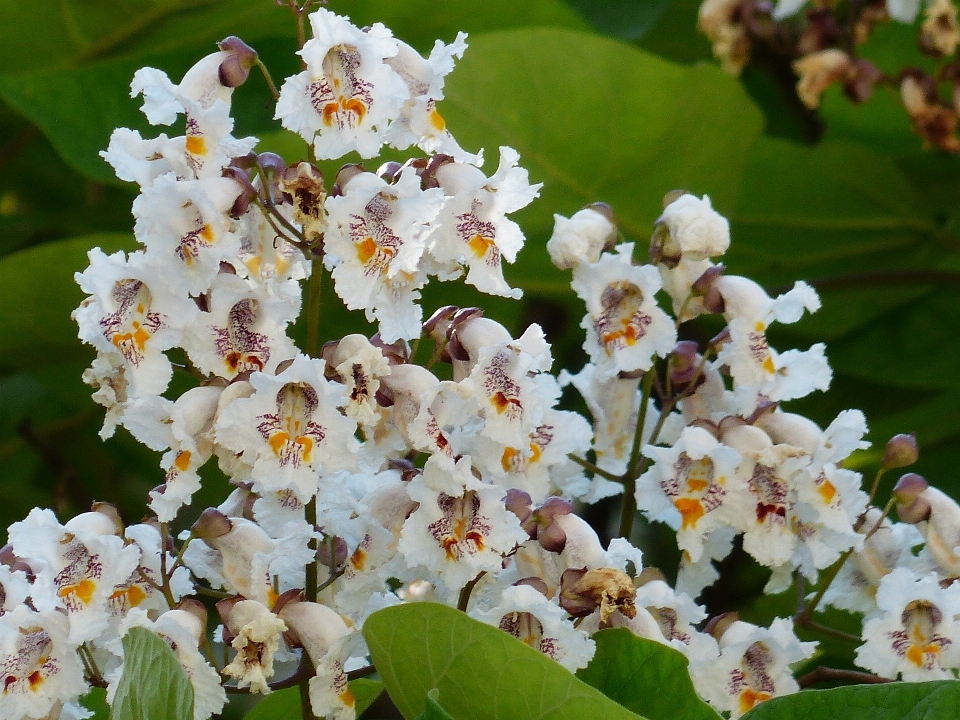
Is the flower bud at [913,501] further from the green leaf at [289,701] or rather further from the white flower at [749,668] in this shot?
the green leaf at [289,701]

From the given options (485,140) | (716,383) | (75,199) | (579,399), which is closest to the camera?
(716,383)

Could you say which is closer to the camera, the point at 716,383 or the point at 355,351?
the point at 355,351

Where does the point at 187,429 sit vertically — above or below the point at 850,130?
above

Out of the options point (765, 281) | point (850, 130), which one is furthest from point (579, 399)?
point (850, 130)

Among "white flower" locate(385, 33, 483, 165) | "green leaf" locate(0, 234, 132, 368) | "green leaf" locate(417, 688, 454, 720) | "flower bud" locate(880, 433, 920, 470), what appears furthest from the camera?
"green leaf" locate(0, 234, 132, 368)

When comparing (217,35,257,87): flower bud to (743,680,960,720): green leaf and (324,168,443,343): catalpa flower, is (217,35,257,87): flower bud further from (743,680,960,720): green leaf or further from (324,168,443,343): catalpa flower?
(743,680,960,720): green leaf

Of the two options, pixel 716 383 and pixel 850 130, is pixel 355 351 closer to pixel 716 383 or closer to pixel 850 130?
pixel 716 383

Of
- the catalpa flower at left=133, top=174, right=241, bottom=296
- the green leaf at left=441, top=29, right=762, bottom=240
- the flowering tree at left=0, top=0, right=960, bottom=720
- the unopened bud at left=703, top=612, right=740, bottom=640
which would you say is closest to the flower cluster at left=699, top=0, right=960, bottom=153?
the green leaf at left=441, top=29, right=762, bottom=240

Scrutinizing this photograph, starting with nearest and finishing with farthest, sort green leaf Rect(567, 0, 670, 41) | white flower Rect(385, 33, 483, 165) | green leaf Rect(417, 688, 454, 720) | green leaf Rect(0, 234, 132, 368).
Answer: green leaf Rect(417, 688, 454, 720)
white flower Rect(385, 33, 483, 165)
green leaf Rect(0, 234, 132, 368)
green leaf Rect(567, 0, 670, 41)
